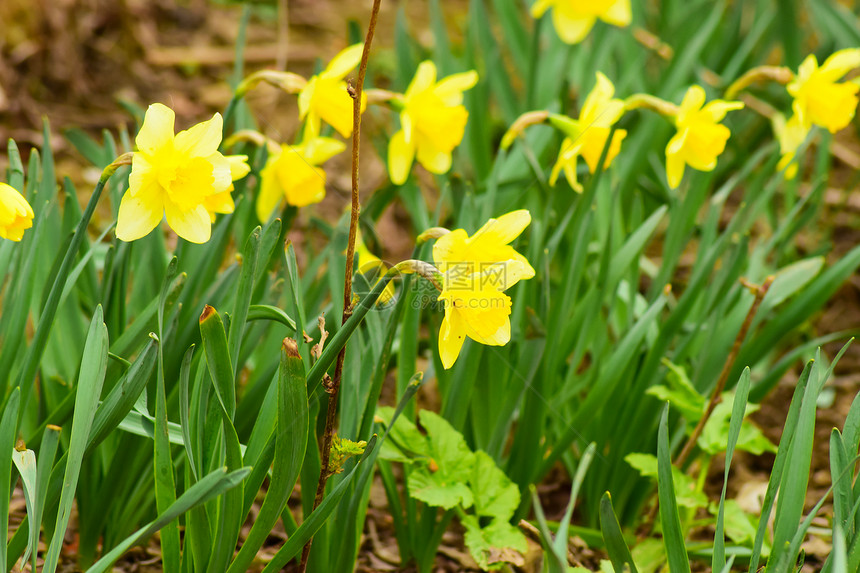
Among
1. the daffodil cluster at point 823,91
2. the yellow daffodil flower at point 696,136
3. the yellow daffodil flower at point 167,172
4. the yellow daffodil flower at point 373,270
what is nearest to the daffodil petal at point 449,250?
the yellow daffodil flower at point 373,270

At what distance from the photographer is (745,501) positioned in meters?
1.77

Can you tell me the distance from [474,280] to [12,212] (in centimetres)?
69

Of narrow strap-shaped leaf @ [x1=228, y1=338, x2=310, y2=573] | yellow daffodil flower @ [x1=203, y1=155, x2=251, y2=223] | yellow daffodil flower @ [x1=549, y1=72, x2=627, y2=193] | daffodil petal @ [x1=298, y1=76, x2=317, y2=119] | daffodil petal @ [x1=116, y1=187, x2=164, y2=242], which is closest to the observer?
narrow strap-shaped leaf @ [x1=228, y1=338, x2=310, y2=573]

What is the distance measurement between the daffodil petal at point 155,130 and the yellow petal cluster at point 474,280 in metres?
0.43

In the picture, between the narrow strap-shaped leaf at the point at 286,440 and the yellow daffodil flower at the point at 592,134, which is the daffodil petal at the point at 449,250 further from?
the yellow daffodil flower at the point at 592,134

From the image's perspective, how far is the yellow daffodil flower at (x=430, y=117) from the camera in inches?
60.8

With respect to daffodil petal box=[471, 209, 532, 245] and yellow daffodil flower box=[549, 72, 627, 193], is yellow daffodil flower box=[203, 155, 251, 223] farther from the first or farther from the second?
yellow daffodil flower box=[549, 72, 627, 193]

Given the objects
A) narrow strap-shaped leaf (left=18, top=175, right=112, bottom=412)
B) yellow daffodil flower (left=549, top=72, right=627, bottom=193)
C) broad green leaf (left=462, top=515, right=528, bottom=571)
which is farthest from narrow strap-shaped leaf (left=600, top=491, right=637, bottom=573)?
narrow strap-shaped leaf (left=18, top=175, right=112, bottom=412)

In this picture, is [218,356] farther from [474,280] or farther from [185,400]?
[474,280]

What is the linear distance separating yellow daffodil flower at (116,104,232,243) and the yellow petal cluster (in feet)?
1.20

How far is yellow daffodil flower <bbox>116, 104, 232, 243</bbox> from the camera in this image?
3.50 feet

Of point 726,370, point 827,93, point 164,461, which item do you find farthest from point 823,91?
point 164,461

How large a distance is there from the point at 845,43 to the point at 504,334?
7.25 feet

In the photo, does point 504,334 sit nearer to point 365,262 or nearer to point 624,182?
point 365,262
